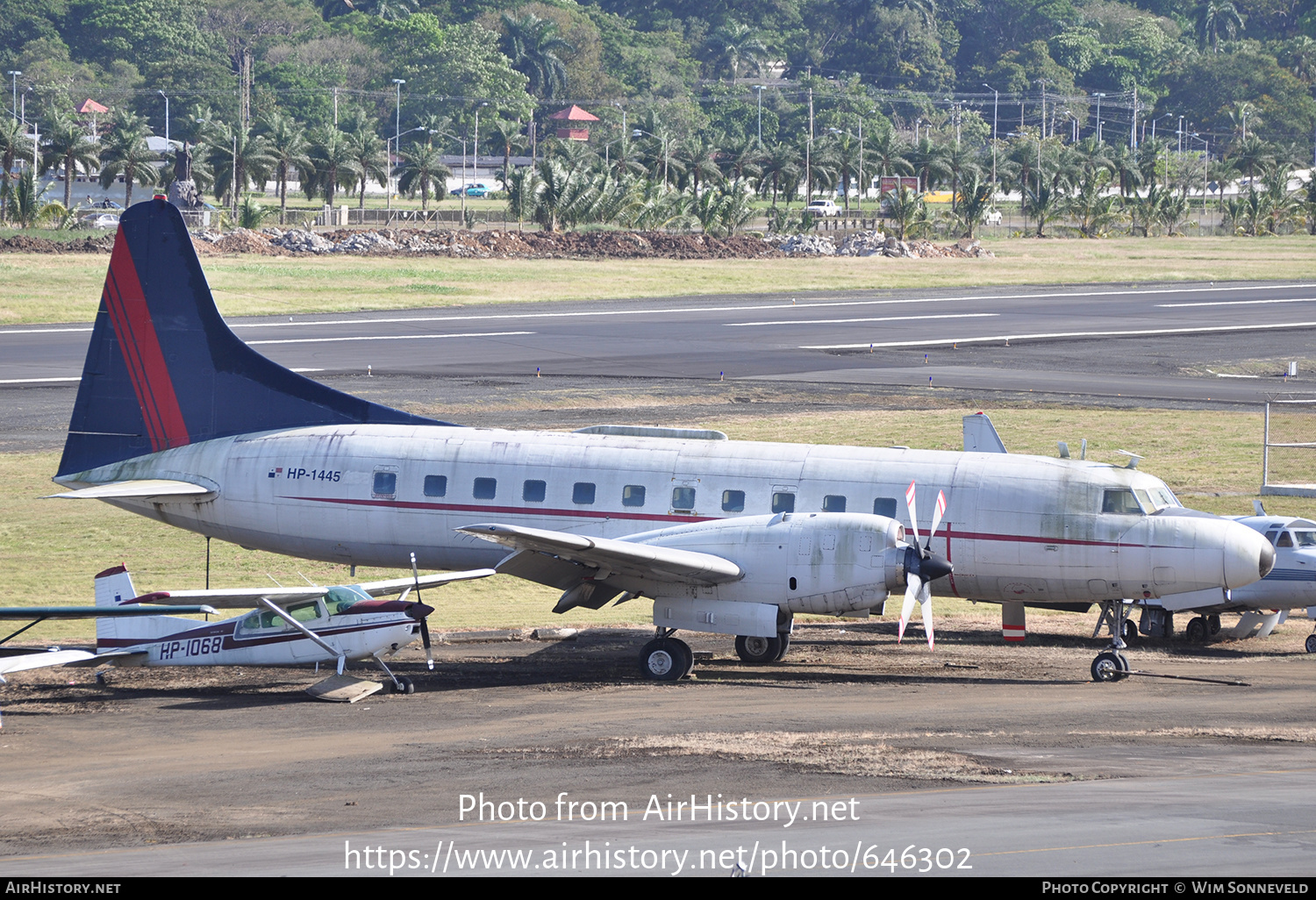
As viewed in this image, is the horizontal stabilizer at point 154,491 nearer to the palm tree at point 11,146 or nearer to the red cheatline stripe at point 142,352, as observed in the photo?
the red cheatline stripe at point 142,352

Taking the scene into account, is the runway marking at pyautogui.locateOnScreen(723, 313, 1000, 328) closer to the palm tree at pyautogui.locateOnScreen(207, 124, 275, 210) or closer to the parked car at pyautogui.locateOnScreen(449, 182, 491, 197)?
the palm tree at pyautogui.locateOnScreen(207, 124, 275, 210)

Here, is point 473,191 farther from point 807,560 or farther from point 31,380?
point 807,560

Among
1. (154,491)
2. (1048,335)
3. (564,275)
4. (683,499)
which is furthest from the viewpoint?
(564,275)

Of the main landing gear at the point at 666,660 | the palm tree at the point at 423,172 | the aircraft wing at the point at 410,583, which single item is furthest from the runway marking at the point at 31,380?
the palm tree at the point at 423,172

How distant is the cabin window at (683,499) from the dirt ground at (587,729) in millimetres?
2740

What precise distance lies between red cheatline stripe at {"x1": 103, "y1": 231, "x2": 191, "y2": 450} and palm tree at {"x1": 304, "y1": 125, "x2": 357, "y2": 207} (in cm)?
9866

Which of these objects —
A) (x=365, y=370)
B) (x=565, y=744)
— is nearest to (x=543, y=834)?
(x=565, y=744)

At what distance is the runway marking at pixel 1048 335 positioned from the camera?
67.6 metres

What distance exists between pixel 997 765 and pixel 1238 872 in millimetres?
5629

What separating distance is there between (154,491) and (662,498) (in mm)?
9460

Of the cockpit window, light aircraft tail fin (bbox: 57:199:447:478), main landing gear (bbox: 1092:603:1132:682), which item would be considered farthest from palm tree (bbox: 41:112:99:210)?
main landing gear (bbox: 1092:603:1132:682)

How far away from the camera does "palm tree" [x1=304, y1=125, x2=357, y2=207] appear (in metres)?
126

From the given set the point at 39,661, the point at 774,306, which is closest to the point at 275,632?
the point at 39,661

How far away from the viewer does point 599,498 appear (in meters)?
26.4
